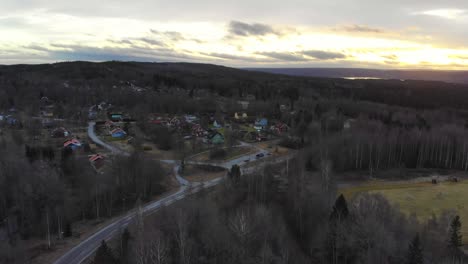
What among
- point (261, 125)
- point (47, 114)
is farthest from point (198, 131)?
point (47, 114)

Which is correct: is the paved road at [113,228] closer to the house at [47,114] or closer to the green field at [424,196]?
the green field at [424,196]

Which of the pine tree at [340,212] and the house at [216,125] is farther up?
the pine tree at [340,212]

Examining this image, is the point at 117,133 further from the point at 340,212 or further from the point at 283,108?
the point at 283,108

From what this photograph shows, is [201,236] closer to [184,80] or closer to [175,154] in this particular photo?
[175,154]

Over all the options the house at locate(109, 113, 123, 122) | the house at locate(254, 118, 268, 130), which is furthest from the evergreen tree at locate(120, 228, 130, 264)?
the house at locate(109, 113, 123, 122)

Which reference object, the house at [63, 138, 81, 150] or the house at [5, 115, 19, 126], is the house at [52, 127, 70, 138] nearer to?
the house at [63, 138, 81, 150]

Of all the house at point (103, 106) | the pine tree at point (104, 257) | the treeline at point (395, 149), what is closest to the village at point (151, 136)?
the house at point (103, 106)

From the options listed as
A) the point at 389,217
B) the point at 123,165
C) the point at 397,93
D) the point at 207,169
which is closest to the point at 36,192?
the point at 123,165
